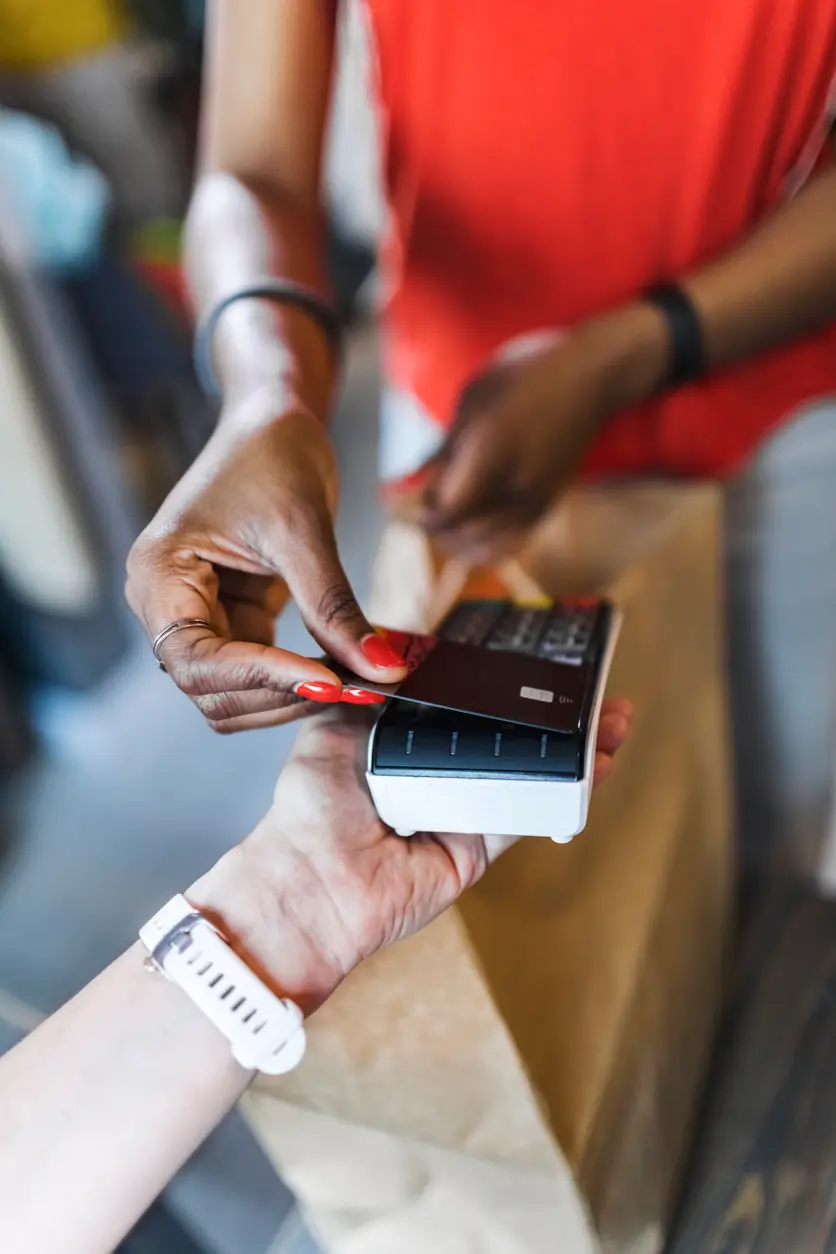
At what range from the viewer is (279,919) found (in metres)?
0.34

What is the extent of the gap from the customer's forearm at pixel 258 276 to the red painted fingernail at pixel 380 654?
0.15 m

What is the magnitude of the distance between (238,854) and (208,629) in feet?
0.33

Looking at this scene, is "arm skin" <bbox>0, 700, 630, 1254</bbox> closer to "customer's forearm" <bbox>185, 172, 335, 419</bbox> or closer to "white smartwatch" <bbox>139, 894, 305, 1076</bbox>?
"white smartwatch" <bbox>139, 894, 305, 1076</bbox>

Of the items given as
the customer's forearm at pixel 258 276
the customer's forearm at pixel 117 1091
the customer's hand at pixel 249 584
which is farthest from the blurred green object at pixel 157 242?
the customer's forearm at pixel 117 1091

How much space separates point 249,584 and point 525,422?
0.23m

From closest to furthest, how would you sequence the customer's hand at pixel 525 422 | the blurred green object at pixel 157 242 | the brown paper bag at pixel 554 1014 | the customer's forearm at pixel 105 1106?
the customer's forearm at pixel 105 1106 → the brown paper bag at pixel 554 1014 → the customer's hand at pixel 525 422 → the blurred green object at pixel 157 242

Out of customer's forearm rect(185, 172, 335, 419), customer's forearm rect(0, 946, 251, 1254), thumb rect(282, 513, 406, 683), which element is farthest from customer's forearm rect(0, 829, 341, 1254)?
customer's forearm rect(185, 172, 335, 419)

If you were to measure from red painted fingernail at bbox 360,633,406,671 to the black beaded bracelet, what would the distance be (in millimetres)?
197

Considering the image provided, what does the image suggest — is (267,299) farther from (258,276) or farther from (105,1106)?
(105,1106)

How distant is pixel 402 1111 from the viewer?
40cm

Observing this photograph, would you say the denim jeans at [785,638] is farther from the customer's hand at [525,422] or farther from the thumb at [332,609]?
the thumb at [332,609]

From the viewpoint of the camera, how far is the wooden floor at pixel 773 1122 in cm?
42

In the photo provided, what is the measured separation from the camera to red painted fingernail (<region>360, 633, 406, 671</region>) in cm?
31

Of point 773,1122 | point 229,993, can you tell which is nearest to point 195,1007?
point 229,993
